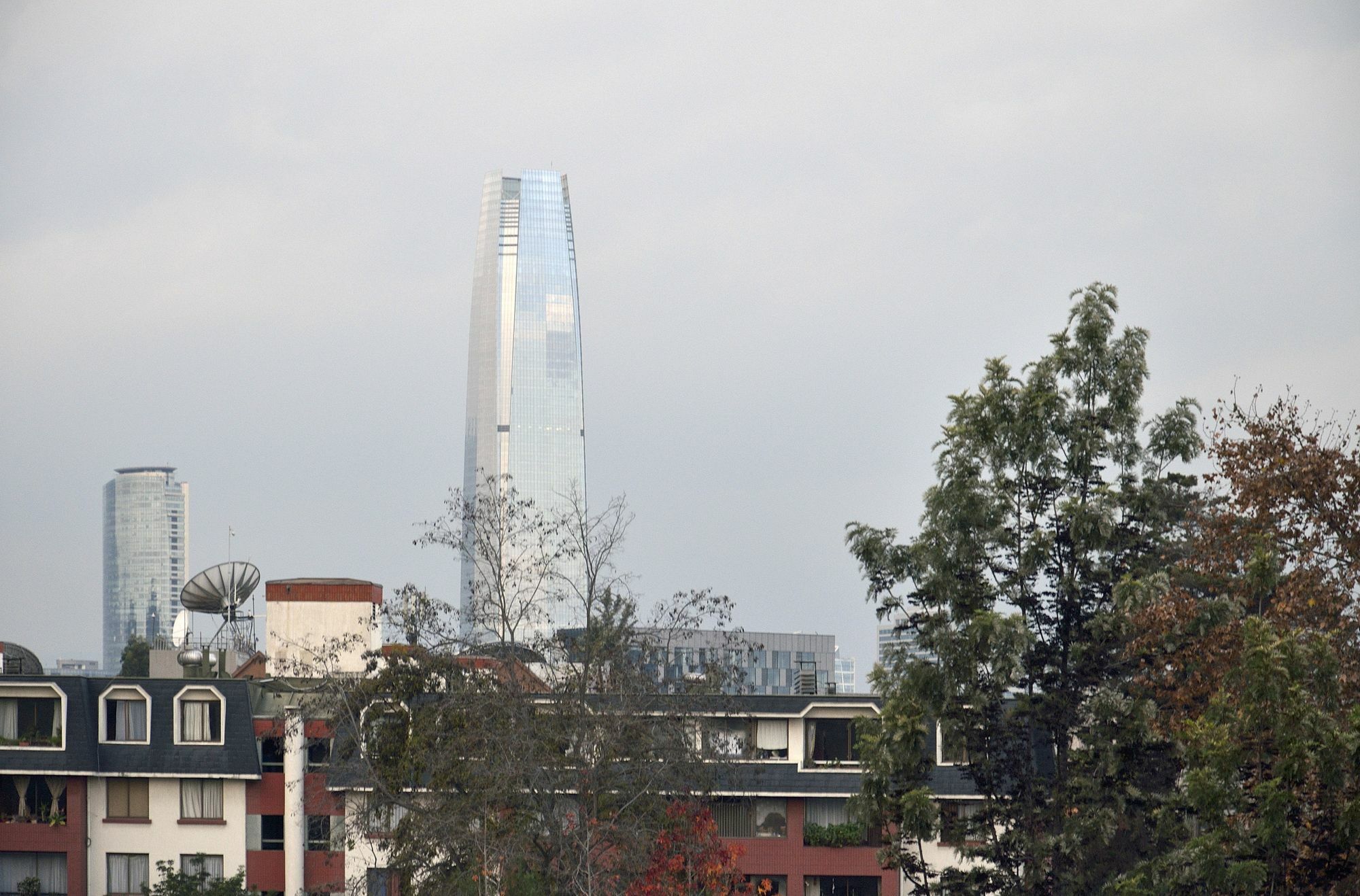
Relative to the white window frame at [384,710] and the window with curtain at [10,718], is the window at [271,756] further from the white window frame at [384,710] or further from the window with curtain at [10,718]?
the white window frame at [384,710]

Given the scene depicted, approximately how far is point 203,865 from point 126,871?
3.18 metres

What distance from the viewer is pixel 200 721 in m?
58.6

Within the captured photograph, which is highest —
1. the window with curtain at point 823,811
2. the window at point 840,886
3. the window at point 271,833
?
the window with curtain at point 823,811

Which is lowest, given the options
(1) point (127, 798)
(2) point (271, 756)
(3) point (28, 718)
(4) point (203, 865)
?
(4) point (203, 865)

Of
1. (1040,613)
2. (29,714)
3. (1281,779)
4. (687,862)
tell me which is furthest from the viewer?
(29,714)

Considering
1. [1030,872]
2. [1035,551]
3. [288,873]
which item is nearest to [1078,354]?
[1035,551]

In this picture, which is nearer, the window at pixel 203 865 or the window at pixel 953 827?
the window at pixel 953 827

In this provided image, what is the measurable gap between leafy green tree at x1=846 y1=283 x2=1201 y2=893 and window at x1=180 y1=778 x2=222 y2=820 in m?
31.7

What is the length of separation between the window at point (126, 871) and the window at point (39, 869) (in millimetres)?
1659

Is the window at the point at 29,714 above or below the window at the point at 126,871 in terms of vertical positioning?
above

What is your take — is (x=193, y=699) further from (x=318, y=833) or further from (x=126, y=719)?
(x=318, y=833)

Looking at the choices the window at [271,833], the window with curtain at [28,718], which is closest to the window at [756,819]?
the window at [271,833]

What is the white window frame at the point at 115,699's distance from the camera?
5847cm

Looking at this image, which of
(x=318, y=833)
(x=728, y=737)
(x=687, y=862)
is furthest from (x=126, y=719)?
(x=687, y=862)
